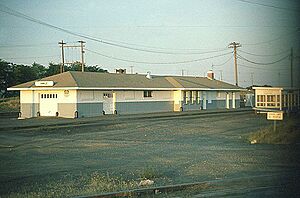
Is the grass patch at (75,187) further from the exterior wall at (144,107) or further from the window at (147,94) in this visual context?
the window at (147,94)

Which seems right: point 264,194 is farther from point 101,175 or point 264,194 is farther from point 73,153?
point 73,153

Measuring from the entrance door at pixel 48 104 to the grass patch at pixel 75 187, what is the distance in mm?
30713

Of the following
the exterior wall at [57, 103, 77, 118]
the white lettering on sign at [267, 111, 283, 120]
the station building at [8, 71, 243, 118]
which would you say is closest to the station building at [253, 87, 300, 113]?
the white lettering on sign at [267, 111, 283, 120]

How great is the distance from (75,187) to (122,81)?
122 feet

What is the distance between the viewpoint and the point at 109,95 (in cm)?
4362

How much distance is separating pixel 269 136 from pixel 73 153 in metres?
8.49

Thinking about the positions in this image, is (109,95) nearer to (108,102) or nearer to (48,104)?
(108,102)

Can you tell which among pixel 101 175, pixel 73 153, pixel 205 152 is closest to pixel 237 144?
pixel 205 152

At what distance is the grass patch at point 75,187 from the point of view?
912 centimetres

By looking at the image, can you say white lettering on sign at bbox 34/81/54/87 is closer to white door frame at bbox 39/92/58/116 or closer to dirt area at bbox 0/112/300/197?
white door frame at bbox 39/92/58/116

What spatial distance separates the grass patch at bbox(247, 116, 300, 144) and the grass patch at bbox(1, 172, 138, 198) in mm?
9458

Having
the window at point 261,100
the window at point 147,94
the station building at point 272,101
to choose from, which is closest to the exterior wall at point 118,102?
the window at point 147,94

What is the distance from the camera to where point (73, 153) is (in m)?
16.3

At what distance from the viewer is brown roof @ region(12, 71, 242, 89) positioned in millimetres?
41450
